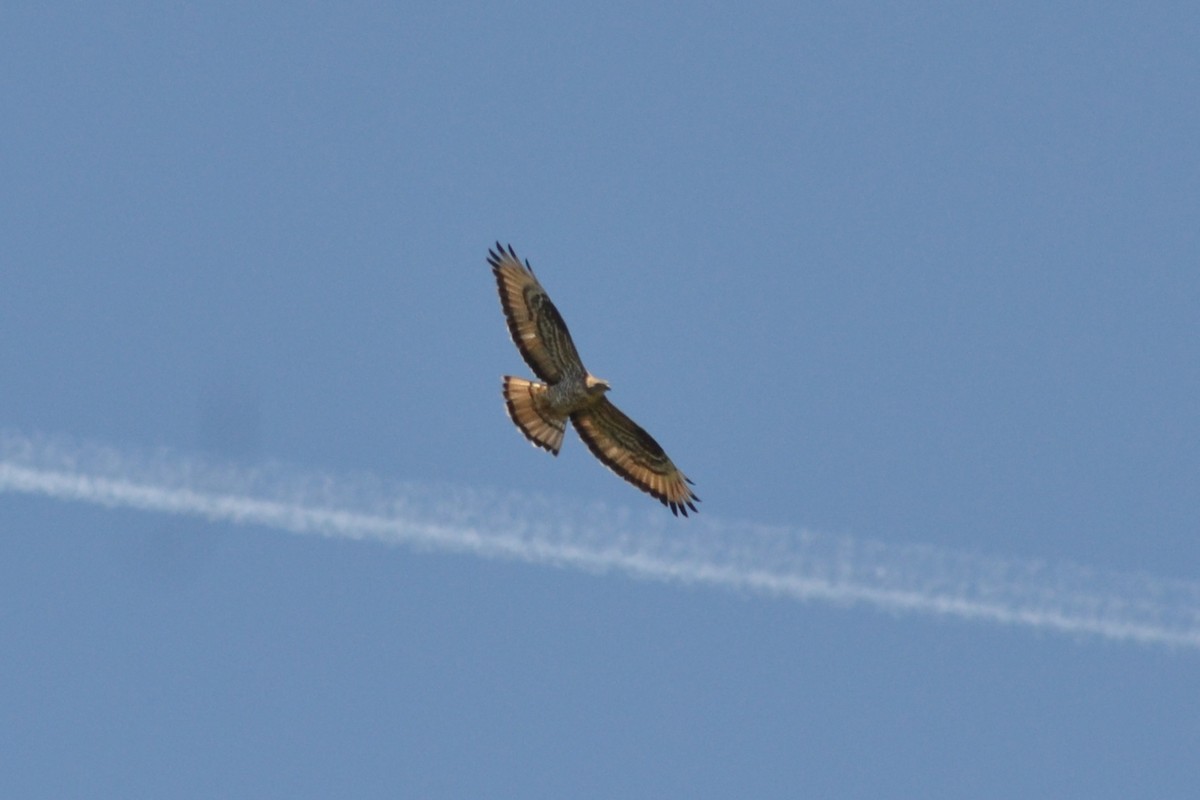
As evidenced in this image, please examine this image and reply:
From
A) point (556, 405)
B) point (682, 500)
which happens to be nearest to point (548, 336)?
point (556, 405)

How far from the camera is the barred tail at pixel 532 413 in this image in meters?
31.7

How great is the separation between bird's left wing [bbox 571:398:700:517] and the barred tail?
0.70 meters

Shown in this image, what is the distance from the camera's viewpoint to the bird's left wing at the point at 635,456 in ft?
107

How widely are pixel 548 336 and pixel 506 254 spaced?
50.9 inches

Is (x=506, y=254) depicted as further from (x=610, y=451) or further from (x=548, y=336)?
(x=610, y=451)

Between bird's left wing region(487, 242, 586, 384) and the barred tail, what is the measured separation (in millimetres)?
287

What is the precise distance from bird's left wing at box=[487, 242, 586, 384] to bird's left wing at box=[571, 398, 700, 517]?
0.95m

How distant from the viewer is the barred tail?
3173cm

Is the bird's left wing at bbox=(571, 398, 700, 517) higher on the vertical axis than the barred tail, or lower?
higher

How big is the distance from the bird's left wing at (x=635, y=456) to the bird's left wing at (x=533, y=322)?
3.12ft

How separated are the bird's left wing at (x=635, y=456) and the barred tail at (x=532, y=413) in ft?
2.31

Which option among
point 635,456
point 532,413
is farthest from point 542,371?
point 635,456

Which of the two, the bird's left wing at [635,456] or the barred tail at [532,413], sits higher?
the bird's left wing at [635,456]

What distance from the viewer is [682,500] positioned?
33312 mm
